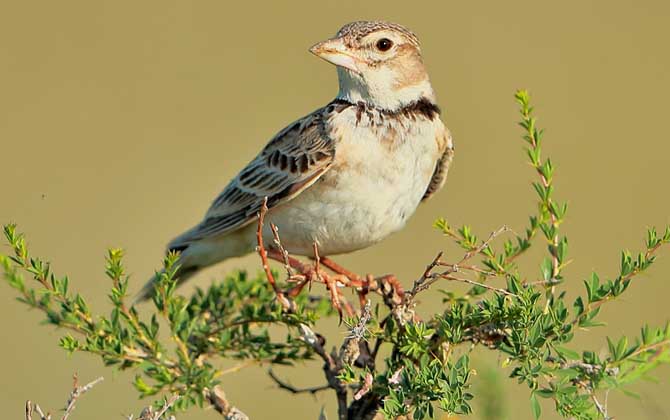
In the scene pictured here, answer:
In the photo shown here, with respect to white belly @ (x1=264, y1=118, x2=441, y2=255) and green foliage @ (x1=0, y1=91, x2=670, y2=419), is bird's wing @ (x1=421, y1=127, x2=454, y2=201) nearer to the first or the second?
white belly @ (x1=264, y1=118, x2=441, y2=255)

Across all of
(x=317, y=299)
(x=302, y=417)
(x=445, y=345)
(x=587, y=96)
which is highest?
(x=445, y=345)

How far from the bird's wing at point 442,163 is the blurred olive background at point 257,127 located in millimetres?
1812

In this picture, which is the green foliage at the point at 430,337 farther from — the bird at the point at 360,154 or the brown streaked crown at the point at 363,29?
the brown streaked crown at the point at 363,29

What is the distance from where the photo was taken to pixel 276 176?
5.78 m

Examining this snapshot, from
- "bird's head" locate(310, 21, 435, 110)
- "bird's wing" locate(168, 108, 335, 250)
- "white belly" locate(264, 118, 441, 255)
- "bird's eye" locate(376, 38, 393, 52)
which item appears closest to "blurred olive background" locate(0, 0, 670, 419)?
"bird's wing" locate(168, 108, 335, 250)

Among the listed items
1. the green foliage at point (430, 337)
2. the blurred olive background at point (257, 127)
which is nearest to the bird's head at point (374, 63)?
the green foliage at point (430, 337)

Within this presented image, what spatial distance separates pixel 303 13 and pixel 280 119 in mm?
4245

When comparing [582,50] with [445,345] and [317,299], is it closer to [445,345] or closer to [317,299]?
[317,299]

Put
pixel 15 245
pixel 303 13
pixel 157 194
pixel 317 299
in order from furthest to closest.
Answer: pixel 303 13
pixel 157 194
pixel 317 299
pixel 15 245

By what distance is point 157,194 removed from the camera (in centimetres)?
1166

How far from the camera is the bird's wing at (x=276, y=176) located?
5.48 meters

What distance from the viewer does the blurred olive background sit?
388 inches

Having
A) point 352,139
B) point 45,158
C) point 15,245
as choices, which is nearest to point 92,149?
point 45,158

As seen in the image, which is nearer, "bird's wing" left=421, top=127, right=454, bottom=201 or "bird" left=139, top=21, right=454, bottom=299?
"bird" left=139, top=21, right=454, bottom=299
